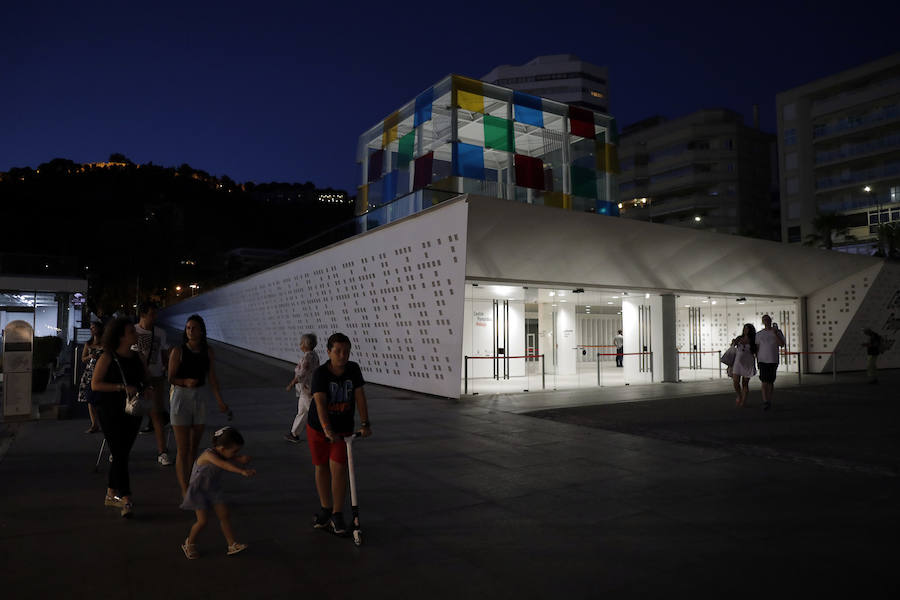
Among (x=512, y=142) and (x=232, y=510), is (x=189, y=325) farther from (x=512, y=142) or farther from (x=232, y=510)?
(x=512, y=142)

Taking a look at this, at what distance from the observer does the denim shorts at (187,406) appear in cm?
523

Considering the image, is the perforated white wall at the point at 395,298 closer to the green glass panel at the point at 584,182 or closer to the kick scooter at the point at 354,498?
the green glass panel at the point at 584,182

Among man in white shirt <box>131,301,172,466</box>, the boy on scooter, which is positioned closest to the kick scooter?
the boy on scooter

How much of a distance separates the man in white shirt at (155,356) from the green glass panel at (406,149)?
12.2 metres

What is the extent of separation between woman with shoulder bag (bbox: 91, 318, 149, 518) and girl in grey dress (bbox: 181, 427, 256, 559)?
1.29 m

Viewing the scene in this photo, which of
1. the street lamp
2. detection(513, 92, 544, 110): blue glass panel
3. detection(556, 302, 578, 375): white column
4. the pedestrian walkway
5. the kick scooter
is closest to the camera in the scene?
the pedestrian walkway

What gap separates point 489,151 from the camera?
54.6 ft

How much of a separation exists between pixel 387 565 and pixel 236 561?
3.36 feet

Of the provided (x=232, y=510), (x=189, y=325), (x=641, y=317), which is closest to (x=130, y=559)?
(x=232, y=510)

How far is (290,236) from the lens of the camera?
258ft

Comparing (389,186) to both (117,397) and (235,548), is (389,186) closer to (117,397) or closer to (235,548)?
(117,397)

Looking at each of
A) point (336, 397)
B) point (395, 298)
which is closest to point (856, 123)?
point (395, 298)

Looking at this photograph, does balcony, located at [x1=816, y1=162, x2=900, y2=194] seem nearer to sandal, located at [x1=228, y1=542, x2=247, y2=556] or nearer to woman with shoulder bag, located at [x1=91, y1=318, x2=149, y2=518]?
woman with shoulder bag, located at [x1=91, y1=318, x2=149, y2=518]

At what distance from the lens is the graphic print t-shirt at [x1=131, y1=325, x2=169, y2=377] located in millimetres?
6867
